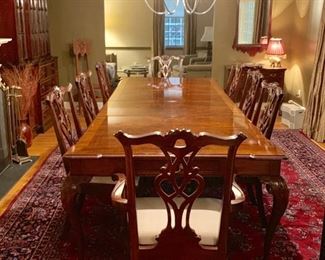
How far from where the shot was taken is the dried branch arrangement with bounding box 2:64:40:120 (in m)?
4.48

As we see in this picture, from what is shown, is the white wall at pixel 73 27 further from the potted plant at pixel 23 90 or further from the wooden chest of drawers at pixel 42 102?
the potted plant at pixel 23 90

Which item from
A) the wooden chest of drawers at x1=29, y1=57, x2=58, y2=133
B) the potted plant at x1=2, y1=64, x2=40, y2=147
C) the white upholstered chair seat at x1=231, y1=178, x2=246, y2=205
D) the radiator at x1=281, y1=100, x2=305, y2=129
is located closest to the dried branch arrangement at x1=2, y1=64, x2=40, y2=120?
the potted plant at x1=2, y1=64, x2=40, y2=147

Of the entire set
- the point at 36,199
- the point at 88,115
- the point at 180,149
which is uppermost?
the point at 180,149

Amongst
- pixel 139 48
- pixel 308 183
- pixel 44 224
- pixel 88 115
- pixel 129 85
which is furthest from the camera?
pixel 139 48

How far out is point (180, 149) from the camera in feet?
5.24

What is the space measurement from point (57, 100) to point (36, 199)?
47.5 inches

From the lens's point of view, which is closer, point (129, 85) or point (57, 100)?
point (57, 100)

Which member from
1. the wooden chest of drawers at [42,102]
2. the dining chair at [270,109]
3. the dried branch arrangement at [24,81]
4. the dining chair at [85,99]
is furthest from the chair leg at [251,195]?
the wooden chest of drawers at [42,102]

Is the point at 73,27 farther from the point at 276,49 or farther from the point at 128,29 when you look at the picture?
the point at 128,29

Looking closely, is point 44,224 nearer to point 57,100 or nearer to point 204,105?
point 57,100

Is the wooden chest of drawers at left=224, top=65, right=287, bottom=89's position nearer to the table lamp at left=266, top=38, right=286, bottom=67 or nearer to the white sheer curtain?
the table lamp at left=266, top=38, right=286, bottom=67

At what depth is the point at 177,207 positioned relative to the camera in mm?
1793

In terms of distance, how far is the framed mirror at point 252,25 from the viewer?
6719 mm

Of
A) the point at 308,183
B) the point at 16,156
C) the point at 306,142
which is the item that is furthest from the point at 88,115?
the point at 306,142
